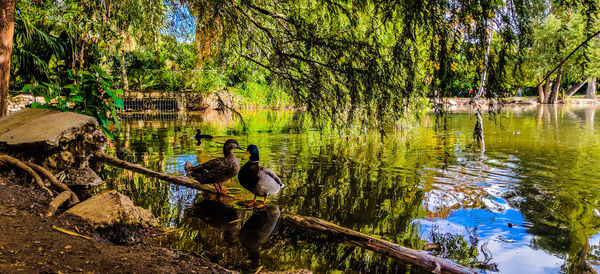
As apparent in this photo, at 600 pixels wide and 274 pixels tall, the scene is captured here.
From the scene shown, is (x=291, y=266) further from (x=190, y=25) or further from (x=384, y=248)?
(x=190, y=25)

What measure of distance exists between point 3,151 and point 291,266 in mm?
3496

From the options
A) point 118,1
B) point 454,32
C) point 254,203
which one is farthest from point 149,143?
point 454,32

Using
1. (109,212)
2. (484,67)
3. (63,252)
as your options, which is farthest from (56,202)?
(484,67)

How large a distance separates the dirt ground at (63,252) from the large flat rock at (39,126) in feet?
3.84

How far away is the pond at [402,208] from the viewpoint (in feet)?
10.8

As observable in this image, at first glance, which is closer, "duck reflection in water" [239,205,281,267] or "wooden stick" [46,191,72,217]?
"wooden stick" [46,191,72,217]

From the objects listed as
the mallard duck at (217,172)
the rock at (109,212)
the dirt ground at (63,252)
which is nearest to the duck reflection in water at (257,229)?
the dirt ground at (63,252)

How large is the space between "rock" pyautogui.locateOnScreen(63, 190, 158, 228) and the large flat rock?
1224mm

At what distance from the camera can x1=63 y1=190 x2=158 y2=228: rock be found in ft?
11.0

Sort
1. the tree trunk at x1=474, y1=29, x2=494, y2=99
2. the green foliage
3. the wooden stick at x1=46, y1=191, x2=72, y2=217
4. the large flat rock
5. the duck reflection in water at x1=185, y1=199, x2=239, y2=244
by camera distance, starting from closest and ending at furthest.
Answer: the tree trunk at x1=474, y1=29, x2=494, y2=99 → the wooden stick at x1=46, y1=191, x2=72, y2=217 → the duck reflection in water at x1=185, y1=199, x2=239, y2=244 → the large flat rock → the green foliage

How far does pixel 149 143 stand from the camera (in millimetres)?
10250

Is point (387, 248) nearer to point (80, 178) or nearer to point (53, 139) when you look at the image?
point (53, 139)

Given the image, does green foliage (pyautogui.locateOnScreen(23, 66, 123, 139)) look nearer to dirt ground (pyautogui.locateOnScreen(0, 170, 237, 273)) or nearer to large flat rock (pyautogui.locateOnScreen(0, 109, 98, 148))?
large flat rock (pyautogui.locateOnScreen(0, 109, 98, 148))

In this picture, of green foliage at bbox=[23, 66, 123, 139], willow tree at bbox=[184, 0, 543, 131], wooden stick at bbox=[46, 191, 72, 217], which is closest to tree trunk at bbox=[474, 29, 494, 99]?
willow tree at bbox=[184, 0, 543, 131]
